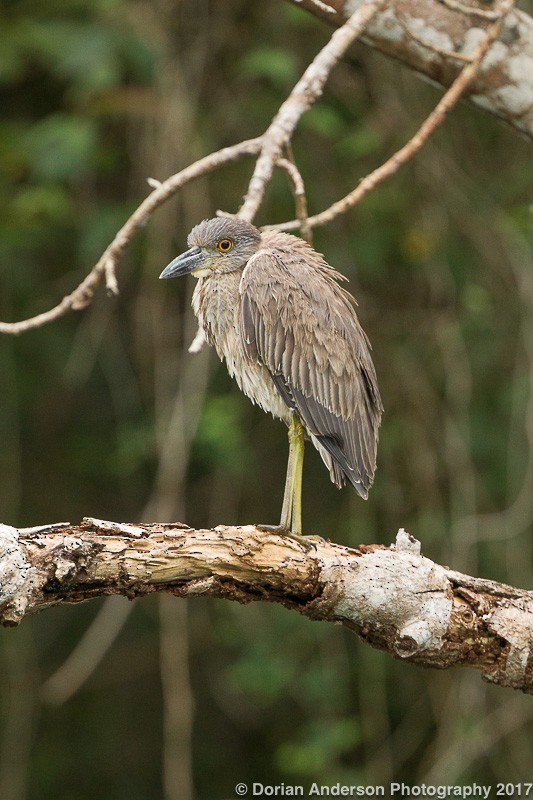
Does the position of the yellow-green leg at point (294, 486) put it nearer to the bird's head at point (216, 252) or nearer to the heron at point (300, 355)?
the heron at point (300, 355)

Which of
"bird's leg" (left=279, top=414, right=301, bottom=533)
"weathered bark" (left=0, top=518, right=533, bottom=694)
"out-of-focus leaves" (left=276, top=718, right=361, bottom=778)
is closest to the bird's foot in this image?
"weathered bark" (left=0, top=518, right=533, bottom=694)

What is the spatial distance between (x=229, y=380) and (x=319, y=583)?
293cm

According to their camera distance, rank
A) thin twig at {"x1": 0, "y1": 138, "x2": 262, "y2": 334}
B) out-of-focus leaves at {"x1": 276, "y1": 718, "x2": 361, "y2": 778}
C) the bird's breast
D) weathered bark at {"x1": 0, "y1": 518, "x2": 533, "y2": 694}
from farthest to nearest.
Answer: out-of-focus leaves at {"x1": 276, "y1": 718, "x2": 361, "y2": 778} < the bird's breast < thin twig at {"x1": 0, "y1": 138, "x2": 262, "y2": 334} < weathered bark at {"x1": 0, "y1": 518, "x2": 533, "y2": 694}

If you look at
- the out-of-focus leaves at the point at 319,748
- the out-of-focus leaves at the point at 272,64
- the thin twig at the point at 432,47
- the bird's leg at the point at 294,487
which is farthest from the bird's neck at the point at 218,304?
the out-of-focus leaves at the point at 319,748

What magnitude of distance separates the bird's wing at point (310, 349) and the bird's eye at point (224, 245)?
5.3 inches

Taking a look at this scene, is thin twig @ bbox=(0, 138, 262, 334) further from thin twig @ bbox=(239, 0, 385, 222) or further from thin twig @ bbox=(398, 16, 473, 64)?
thin twig @ bbox=(398, 16, 473, 64)

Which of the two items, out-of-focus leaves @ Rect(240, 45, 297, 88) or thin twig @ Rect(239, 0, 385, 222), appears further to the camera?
out-of-focus leaves @ Rect(240, 45, 297, 88)

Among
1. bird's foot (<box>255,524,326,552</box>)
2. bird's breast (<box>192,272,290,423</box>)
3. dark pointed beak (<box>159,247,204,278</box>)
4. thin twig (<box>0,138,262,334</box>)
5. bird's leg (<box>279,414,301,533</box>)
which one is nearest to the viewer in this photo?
bird's foot (<box>255,524,326,552</box>)

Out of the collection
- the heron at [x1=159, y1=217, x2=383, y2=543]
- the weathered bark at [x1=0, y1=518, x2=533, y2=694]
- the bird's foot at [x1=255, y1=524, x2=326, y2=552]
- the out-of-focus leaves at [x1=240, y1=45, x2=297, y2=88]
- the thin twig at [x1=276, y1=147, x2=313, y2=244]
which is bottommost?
the weathered bark at [x1=0, y1=518, x2=533, y2=694]

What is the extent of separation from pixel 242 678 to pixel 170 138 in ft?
7.70

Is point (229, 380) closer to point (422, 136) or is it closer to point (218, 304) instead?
point (218, 304)

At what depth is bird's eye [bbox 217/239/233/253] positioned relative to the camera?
3.31 m

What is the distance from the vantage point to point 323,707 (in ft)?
16.2

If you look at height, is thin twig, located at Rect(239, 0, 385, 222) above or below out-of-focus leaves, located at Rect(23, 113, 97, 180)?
below
